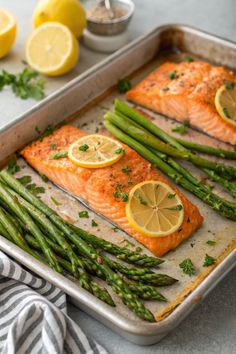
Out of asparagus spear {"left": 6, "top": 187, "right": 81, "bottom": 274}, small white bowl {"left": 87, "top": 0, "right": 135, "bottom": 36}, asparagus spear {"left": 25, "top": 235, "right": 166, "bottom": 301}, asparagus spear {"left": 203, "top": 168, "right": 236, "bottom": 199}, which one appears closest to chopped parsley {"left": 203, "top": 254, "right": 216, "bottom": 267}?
asparagus spear {"left": 25, "top": 235, "right": 166, "bottom": 301}

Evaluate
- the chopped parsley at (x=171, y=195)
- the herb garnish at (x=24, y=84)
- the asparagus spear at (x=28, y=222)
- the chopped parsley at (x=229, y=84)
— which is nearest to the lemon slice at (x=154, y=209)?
the chopped parsley at (x=171, y=195)

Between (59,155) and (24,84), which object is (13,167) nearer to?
(59,155)

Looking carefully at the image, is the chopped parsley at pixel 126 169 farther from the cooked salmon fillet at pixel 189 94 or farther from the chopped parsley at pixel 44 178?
the cooked salmon fillet at pixel 189 94

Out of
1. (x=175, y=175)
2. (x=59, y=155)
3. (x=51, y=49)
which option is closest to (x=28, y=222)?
(x=59, y=155)

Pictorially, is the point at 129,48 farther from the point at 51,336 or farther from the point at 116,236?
the point at 51,336

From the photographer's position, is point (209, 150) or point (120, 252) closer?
point (120, 252)

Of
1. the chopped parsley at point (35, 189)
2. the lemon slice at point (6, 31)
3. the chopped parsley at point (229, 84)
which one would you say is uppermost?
the lemon slice at point (6, 31)
